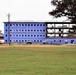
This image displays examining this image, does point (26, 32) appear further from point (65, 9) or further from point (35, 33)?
point (65, 9)

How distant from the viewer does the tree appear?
4238 cm

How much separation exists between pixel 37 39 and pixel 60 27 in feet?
39.1

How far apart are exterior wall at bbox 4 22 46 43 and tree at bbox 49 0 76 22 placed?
3990 inches

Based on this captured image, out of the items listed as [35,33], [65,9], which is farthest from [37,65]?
[35,33]

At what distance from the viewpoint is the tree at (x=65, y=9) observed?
139 feet

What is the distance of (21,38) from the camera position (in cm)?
14838

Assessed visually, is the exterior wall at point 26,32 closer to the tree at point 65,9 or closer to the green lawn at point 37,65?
the tree at point 65,9

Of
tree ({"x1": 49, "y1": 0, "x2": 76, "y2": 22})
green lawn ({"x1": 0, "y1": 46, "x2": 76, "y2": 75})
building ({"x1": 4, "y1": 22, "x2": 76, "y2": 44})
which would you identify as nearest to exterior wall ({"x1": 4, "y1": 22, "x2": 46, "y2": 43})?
building ({"x1": 4, "y1": 22, "x2": 76, "y2": 44})

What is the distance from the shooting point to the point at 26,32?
14762 cm

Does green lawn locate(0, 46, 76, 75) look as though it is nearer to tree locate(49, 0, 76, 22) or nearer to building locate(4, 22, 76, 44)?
tree locate(49, 0, 76, 22)

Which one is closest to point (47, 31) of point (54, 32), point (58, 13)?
point (54, 32)

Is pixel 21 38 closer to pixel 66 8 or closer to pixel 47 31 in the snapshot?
pixel 47 31

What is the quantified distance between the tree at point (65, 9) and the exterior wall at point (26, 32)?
10133 centimetres

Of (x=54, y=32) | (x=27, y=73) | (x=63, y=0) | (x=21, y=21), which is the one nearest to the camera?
(x=27, y=73)
